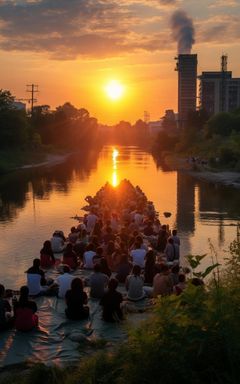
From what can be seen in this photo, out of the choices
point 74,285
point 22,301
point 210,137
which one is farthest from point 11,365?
point 210,137

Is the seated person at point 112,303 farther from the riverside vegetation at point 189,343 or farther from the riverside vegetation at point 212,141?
the riverside vegetation at point 212,141

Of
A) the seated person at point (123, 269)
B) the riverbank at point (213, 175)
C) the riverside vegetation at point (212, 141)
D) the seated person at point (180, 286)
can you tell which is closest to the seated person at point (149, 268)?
the seated person at point (123, 269)

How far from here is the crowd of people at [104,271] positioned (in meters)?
11.4

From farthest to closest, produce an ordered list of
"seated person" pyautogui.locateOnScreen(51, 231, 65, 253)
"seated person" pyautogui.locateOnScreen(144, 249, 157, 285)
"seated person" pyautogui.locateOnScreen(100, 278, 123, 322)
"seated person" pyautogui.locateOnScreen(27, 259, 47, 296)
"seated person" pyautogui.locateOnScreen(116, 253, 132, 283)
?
1. "seated person" pyautogui.locateOnScreen(51, 231, 65, 253)
2. "seated person" pyautogui.locateOnScreen(116, 253, 132, 283)
3. "seated person" pyautogui.locateOnScreen(144, 249, 157, 285)
4. "seated person" pyautogui.locateOnScreen(27, 259, 47, 296)
5. "seated person" pyautogui.locateOnScreen(100, 278, 123, 322)

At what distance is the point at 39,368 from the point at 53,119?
11868 cm

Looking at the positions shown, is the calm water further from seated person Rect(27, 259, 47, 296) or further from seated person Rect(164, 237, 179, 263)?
seated person Rect(164, 237, 179, 263)

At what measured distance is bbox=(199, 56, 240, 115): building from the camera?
554 ft

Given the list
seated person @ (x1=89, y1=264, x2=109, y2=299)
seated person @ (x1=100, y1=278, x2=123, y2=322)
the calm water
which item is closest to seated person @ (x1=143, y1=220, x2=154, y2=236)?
the calm water

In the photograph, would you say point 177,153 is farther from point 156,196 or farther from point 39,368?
point 39,368

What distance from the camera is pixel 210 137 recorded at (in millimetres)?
100125

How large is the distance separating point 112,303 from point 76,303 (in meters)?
0.89

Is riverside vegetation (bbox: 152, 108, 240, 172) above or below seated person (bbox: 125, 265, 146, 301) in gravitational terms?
above

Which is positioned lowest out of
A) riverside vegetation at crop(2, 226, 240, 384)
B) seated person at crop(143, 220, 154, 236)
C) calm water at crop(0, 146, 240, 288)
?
calm water at crop(0, 146, 240, 288)

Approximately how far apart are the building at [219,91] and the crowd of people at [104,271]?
151629 millimetres
